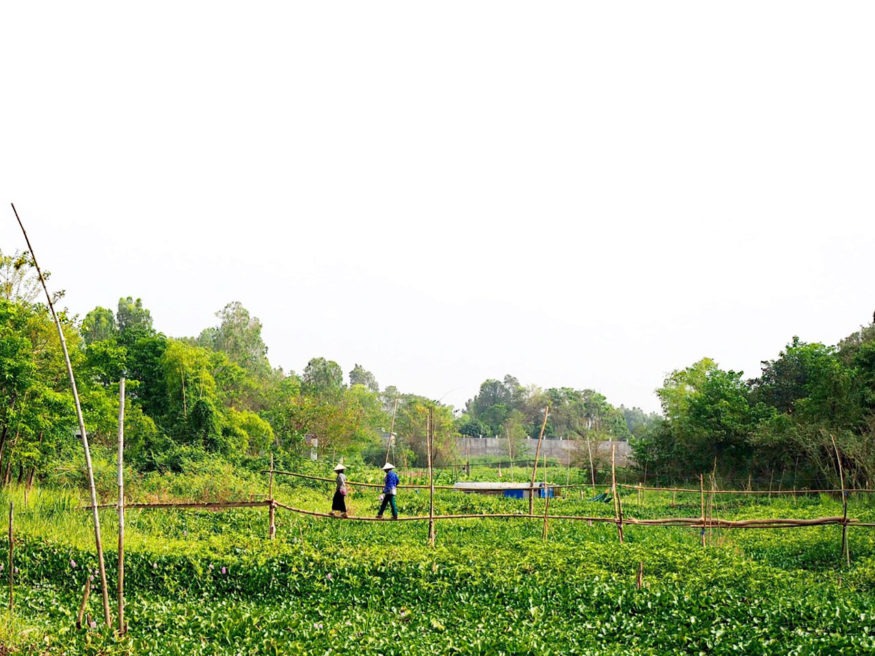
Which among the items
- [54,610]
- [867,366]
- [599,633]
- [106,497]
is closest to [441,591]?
[599,633]

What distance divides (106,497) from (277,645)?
431 inches

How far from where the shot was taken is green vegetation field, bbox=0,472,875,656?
7172mm

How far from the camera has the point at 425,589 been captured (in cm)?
930

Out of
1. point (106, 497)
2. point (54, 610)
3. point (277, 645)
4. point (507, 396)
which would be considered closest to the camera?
point (277, 645)

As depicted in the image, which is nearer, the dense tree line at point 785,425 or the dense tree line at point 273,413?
the dense tree line at point 273,413

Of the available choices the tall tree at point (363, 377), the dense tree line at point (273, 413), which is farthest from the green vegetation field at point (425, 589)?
the tall tree at point (363, 377)

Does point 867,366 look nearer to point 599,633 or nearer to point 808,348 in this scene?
point 808,348

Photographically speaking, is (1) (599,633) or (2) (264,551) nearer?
(1) (599,633)

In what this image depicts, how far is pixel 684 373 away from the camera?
1444 inches

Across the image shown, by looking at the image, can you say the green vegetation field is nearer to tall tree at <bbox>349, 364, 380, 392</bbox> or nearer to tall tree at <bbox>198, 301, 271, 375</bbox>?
tall tree at <bbox>198, 301, 271, 375</bbox>

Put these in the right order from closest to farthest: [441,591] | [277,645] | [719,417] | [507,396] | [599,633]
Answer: [277,645], [599,633], [441,591], [719,417], [507,396]

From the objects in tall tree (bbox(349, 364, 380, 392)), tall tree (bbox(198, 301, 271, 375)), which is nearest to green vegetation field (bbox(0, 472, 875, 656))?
tall tree (bbox(198, 301, 271, 375))

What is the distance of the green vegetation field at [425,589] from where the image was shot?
282 inches

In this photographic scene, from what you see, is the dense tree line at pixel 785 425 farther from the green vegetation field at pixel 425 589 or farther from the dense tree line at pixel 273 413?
the green vegetation field at pixel 425 589
